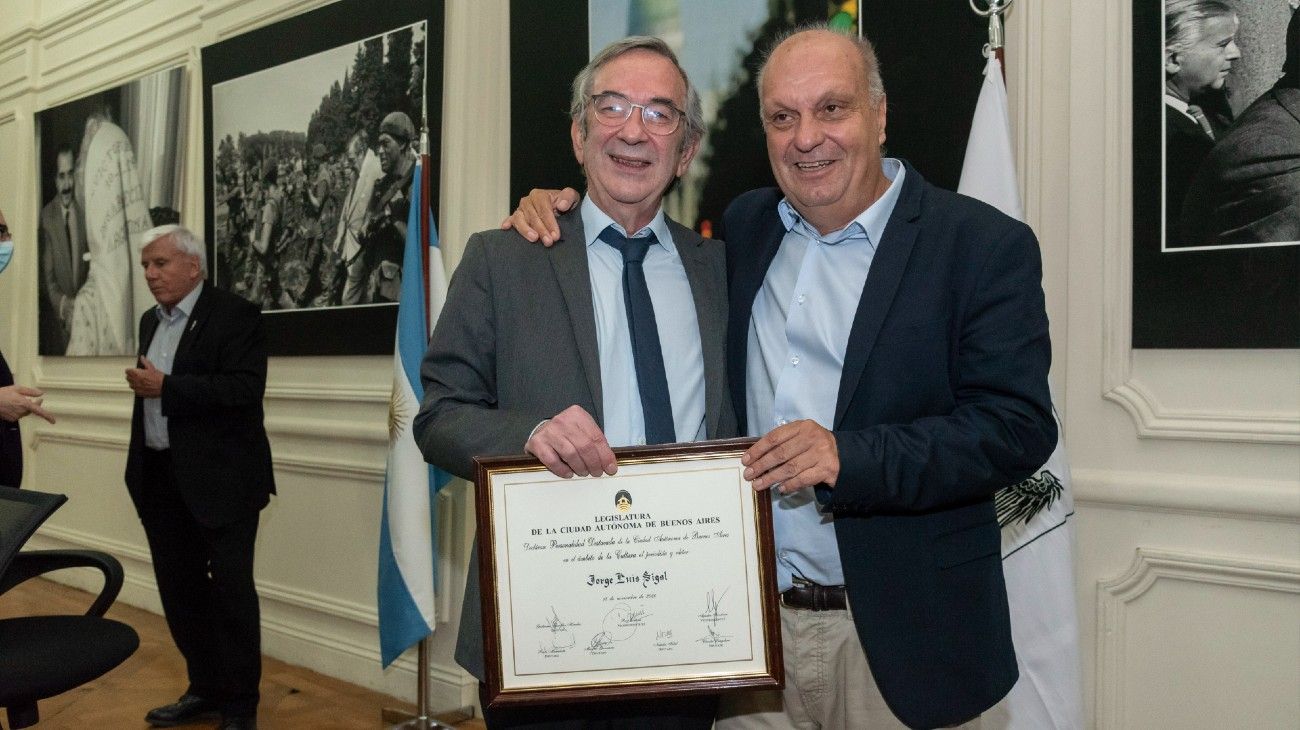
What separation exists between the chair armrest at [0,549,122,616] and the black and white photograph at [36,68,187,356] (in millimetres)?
3418

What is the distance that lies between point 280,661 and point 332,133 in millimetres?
2479

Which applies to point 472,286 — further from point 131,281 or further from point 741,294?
point 131,281

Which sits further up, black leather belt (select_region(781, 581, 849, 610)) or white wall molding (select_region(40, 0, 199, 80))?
white wall molding (select_region(40, 0, 199, 80))

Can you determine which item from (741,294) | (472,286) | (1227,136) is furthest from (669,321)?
(1227,136)

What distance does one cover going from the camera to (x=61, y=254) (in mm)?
6727

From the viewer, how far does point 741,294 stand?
181 cm

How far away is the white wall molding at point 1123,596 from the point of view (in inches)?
98.1

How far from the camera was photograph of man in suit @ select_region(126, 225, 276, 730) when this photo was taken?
383cm

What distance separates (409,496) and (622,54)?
2.33m

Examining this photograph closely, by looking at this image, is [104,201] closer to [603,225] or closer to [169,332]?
[169,332]

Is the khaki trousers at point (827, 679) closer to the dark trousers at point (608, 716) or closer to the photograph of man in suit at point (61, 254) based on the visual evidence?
the dark trousers at point (608, 716)

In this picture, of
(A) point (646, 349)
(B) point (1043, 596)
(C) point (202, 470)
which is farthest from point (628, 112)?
(C) point (202, 470)
